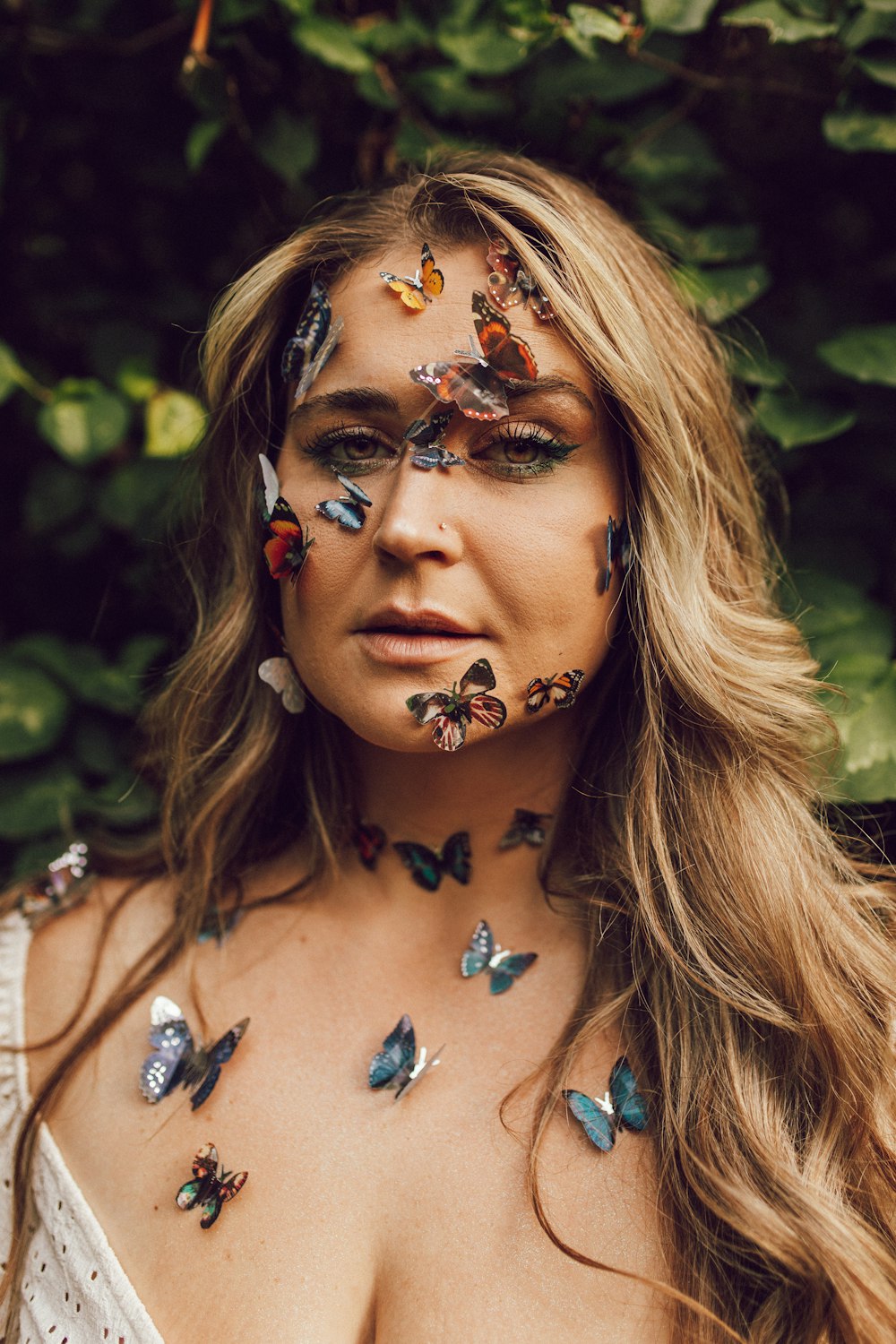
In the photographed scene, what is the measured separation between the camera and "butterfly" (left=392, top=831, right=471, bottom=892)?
5.55 feet

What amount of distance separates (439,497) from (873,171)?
1.16 m

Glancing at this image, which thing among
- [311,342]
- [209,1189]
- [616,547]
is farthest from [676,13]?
[209,1189]

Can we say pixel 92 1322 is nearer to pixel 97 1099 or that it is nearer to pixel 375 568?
pixel 97 1099

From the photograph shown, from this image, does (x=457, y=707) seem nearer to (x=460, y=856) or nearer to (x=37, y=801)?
(x=460, y=856)

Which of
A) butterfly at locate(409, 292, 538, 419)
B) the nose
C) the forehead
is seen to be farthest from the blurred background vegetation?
the nose

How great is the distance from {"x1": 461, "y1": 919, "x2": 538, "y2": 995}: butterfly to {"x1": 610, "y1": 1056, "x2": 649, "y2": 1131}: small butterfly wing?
0.70ft

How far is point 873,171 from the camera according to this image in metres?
1.94

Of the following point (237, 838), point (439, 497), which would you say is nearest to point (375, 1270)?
point (237, 838)

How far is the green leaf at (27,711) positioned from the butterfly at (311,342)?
2.80 feet

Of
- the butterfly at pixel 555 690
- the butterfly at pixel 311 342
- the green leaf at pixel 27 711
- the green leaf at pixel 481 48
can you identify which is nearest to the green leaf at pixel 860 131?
the green leaf at pixel 481 48

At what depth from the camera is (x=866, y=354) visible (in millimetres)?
1735

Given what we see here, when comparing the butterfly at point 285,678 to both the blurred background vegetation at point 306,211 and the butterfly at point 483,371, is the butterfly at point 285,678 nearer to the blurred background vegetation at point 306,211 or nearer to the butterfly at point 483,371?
the blurred background vegetation at point 306,211

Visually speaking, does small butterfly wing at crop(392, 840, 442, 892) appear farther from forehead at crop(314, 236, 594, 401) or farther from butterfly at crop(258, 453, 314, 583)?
forehead at crop(314, 236, 594, 401)

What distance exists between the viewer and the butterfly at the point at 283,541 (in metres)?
1.54
